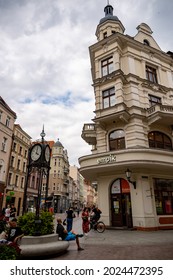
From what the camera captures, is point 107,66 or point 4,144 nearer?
point 107,66

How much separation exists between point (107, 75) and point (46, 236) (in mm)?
15001

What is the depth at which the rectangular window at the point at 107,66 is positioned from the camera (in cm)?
1896

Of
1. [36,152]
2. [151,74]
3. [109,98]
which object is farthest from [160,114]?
[36,152]

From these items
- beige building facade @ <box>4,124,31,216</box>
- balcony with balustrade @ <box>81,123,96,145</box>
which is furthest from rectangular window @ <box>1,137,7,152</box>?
balcony with balustrade @ <box>81,123,96,145</box>

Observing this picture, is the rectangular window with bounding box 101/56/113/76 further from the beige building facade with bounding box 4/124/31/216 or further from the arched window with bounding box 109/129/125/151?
the beige building facade with bounding box 4/124/31/216

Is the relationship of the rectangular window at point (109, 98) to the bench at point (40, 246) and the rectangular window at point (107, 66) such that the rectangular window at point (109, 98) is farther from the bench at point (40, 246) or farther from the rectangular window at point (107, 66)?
the bench at point (40, 246)

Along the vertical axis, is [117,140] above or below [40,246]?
above

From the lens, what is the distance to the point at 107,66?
63.3 feet

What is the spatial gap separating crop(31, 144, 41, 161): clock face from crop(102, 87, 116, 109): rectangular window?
9878 mm

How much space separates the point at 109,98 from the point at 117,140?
4.05 m

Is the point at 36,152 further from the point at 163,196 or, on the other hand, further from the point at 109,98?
the point at 163,196

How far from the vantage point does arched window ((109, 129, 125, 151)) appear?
1667 centimetres
